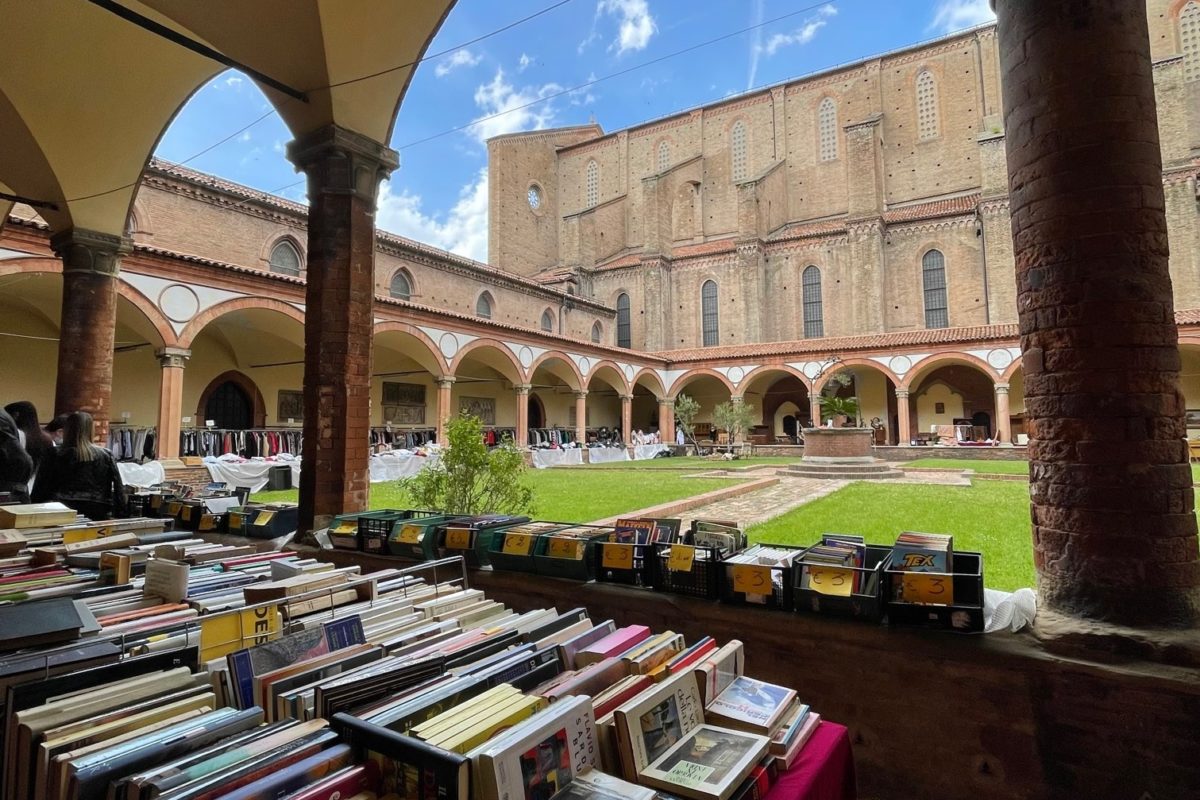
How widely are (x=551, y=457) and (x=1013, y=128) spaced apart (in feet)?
59.1

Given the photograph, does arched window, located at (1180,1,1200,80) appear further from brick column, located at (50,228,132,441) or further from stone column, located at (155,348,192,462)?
stone column, located at (155,348,192,462)

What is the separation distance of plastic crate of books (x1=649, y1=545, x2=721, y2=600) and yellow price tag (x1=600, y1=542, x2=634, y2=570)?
0.38ft

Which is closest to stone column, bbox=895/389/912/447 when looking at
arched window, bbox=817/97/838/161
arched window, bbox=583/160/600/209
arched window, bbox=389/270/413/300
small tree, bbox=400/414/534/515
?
arched window, bbox=817/97/838/161

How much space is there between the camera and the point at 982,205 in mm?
23594

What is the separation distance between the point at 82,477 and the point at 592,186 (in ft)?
117

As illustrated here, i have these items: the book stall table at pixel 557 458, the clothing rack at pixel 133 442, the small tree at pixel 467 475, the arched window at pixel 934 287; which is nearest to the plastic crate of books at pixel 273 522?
the small tree at pixel 467 475

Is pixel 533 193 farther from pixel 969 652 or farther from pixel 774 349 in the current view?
pixel 969 652

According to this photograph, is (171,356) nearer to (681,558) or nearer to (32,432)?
(32,432)

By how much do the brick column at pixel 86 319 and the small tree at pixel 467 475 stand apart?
4738 millimetres

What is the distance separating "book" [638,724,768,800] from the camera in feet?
3.68

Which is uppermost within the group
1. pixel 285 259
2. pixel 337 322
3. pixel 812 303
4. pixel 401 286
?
pixel 812 303

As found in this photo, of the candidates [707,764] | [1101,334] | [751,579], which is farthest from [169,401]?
[1101,334]

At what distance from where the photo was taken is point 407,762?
1050mm

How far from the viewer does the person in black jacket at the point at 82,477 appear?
408cm
